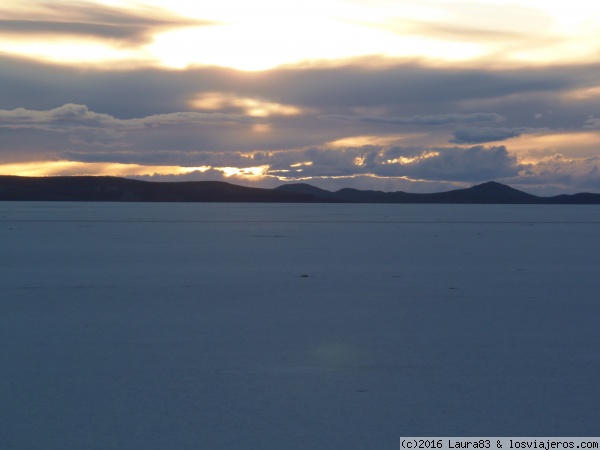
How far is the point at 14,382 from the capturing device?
6.91 meters

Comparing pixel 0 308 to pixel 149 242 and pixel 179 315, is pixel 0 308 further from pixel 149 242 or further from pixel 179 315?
pixel 149 242

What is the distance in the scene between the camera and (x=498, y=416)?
5.97 m

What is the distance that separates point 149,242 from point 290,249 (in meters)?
6.06

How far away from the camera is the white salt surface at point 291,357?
575 centimetres

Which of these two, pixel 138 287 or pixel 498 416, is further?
pixel 138 287

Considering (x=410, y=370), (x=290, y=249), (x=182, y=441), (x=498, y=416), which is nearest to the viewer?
(x=182, y=441)

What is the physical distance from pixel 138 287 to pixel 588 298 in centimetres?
754

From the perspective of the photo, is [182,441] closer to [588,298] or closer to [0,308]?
[0,308]

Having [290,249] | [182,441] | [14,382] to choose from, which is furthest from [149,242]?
[182,441]

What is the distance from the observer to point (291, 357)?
793cm

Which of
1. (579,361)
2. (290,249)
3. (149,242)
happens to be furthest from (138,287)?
(149,242)

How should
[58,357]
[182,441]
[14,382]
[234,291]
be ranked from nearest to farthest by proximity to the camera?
[182,441] < [14,382] < [58,357] < [234,291]

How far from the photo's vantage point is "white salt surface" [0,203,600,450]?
5.75 metres

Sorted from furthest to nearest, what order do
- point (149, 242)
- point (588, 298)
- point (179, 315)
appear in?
point (149, 242) → point (588, 298) → point (179, 315)
